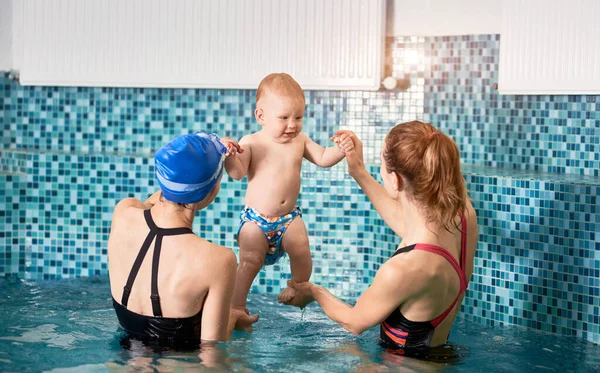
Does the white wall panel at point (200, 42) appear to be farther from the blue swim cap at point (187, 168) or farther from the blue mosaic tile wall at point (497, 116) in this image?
the blue swim cap at point (187, 168)

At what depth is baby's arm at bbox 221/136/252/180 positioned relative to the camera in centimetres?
393

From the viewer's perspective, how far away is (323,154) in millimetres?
4492

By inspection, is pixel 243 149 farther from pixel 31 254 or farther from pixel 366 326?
pixel 31 254

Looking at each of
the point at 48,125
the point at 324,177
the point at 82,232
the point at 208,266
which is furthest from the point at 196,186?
the point at 48,125

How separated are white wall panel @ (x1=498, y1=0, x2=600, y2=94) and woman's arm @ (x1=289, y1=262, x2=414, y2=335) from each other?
2.75 meters

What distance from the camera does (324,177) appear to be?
633 centimetres

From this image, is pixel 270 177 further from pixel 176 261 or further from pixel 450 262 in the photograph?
pixel 450 262

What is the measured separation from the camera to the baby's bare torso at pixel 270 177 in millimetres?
4406

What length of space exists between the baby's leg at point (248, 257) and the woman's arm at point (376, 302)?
627 mm

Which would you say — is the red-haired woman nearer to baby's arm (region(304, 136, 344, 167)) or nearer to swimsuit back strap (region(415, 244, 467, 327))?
Answer: swimsuit back strap (region(415, 244, 467, 327))

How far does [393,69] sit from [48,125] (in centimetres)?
278

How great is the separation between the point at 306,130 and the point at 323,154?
2302 mm

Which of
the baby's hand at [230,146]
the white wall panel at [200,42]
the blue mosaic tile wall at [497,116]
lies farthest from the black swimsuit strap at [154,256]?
the blue mosaic tile wall at [497,116]

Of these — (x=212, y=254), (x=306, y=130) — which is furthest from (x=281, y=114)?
(x=306, y=130)
